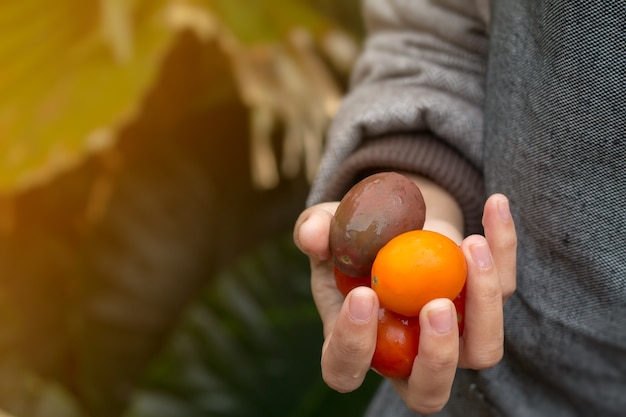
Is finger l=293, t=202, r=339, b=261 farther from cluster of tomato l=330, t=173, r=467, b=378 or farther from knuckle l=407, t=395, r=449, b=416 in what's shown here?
knuckle l=407, t=395, r=449, b=416

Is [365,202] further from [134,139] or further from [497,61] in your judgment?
[134,139]

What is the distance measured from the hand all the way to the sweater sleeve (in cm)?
12

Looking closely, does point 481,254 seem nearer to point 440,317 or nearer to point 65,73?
point 440,317

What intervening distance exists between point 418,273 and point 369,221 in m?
0.07

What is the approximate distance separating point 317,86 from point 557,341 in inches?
38.4

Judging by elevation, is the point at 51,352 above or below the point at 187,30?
below

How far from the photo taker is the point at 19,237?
1.60m

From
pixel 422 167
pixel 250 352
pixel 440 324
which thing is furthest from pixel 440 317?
pixel 250 352

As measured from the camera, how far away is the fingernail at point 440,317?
47cm

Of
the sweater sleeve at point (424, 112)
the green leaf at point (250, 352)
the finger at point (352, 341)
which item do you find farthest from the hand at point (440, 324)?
the green leaf at point (250, 352)

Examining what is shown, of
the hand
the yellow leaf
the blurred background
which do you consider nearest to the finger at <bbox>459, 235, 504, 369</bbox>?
the hand

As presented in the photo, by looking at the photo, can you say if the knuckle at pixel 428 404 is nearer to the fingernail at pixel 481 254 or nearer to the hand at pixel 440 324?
the hand at pixel 440 324

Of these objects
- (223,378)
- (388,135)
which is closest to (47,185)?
(223,378)

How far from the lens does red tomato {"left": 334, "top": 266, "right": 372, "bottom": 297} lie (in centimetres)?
56
